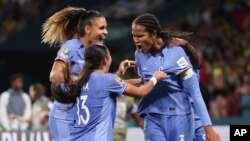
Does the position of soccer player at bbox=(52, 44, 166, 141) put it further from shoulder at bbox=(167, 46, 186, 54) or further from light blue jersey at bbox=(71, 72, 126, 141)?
shoulder at bbox=(167, 46, 186, 54)

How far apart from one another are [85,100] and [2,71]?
1583 centimetres

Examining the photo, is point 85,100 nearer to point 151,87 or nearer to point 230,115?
point 151,87

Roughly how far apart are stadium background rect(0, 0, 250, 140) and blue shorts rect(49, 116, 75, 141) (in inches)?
272

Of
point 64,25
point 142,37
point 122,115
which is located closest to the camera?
point 142,37

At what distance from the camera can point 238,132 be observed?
31.5 ft

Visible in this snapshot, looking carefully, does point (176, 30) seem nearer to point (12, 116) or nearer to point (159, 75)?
point (12, 116)

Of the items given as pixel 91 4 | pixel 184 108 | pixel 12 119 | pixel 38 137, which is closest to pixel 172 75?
pixel 184 108

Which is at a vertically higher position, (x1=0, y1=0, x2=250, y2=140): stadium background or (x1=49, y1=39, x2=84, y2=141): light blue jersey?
(x1=0, y1=0, x2=250, y2=140): stadium background

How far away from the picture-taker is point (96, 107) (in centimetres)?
747

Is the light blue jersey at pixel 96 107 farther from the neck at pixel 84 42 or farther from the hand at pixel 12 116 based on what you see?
the hand at pixel 12 116

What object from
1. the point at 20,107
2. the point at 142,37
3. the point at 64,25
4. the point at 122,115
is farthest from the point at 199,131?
the point at 20,107

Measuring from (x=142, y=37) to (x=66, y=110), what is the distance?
1.01 meters

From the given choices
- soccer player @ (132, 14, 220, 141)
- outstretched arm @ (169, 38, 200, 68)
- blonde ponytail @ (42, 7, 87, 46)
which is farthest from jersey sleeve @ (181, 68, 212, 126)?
blonde ponytail @ (42, 7, 87, 46)

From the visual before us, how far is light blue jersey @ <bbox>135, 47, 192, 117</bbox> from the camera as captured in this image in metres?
8.09
